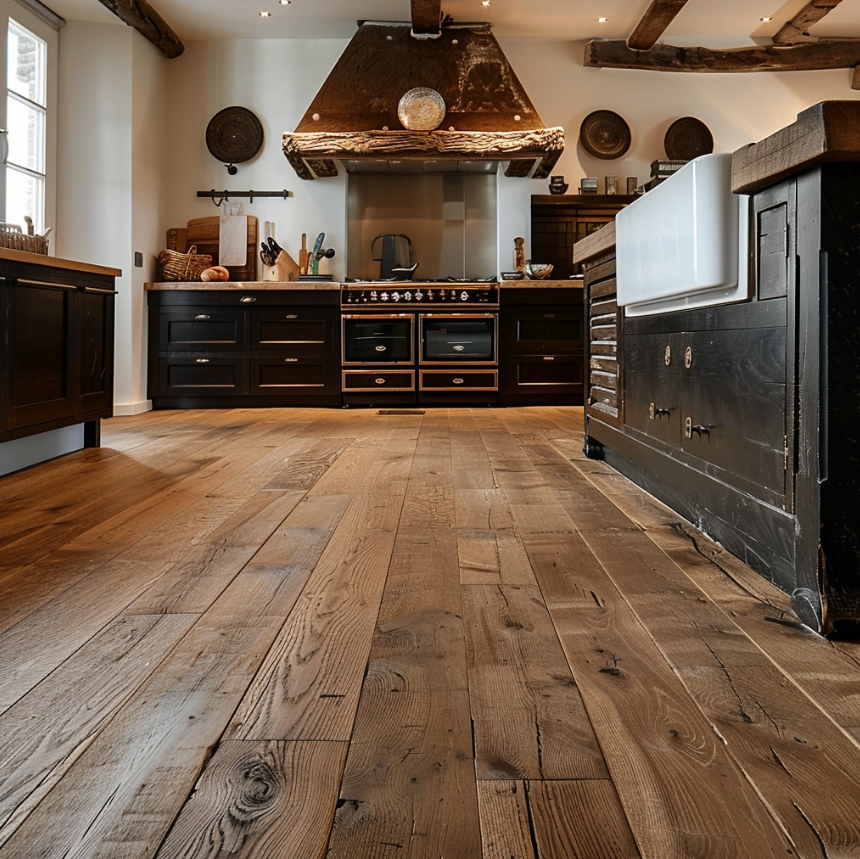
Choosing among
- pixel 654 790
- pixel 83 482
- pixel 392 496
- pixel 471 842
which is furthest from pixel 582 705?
pixel 83 482

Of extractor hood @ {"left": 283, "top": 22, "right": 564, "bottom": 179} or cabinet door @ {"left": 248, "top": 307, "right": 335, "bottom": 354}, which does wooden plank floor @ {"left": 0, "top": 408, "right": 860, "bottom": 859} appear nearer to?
cabinet door @ {"left": 248, "top": 307, "right": 335, "bottom": 354}

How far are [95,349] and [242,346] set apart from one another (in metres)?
2.32

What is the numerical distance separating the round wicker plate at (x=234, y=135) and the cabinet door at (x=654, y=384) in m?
4.69

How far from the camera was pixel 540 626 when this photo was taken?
1.28m

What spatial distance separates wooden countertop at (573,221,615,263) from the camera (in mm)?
2725

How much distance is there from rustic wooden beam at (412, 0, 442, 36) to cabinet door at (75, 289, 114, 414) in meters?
3.14

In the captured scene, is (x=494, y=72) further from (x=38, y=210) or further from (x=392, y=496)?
(x=392, y=496)

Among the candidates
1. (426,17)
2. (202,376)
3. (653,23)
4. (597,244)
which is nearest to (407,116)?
(426,17)

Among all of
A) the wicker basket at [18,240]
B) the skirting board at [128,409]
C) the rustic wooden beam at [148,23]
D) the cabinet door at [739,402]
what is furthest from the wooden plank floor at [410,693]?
the rustic wooden beam at [148,23]

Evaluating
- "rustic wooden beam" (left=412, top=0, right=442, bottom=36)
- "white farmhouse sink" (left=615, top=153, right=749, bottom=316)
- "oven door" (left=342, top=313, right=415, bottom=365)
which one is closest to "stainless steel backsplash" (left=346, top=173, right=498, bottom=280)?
"oven door" (left=342, top=313, right=415, bottom=365)

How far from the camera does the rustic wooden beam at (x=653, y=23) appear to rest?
5297mm

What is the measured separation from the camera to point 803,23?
5.82m

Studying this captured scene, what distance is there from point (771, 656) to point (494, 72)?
18.5 ft

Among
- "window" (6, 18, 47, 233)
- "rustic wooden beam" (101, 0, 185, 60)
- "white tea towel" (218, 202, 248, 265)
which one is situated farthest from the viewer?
"white tea towel" (218, 202, 248, 265)
